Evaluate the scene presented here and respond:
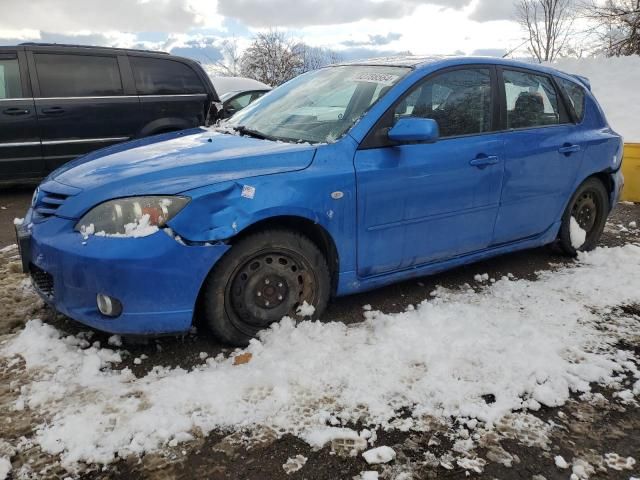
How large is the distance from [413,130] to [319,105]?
77 centimetres

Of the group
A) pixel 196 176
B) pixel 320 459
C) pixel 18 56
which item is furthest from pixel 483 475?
pixel 18 56

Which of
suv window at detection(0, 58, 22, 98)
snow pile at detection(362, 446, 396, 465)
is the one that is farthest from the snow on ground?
suv window at detection(0, 58, 22, 98)

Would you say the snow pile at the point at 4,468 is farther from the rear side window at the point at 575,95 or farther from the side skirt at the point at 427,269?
the rear side window at the point at 575,95

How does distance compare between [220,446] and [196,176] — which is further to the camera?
[196,176]

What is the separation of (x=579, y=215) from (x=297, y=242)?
285cm

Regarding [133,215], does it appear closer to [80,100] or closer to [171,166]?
[171,166]

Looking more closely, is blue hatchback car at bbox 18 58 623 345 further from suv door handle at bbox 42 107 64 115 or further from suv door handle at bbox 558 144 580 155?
suv door handle at bbox 42 107 64 115

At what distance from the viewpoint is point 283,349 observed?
2.90 meters

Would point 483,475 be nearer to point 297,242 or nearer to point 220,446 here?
point 220,446

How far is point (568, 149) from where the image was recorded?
4.23 metres

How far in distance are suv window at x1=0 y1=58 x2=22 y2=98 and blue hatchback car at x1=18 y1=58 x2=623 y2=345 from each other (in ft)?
12.0

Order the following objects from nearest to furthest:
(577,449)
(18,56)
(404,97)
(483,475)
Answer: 1. (483,475)
2. (577,449)
3. (404,97)
4. (18,56)

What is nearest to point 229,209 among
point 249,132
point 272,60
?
point 249,132

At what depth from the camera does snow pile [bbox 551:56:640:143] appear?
44.8 ft
